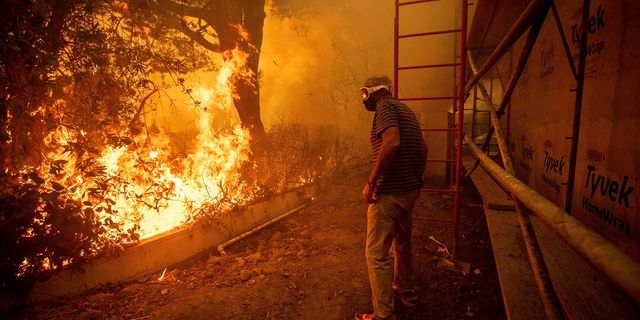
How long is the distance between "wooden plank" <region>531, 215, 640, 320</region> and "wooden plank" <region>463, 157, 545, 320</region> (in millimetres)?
238

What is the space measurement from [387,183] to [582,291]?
1.72 meters

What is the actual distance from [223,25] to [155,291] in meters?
6.25

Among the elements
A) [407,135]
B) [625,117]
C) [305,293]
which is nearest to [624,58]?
[625,117]

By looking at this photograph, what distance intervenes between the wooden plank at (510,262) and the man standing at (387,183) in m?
1.03

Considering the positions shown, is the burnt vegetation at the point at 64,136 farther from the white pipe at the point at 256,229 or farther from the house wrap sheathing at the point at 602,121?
the house wrap sheathing at the point at 602,121

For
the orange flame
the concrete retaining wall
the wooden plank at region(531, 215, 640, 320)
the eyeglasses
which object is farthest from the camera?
the orange flame

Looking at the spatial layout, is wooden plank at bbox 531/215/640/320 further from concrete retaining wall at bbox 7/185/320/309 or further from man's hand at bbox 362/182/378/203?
concrete retaining wall at bbox 7/185/320/309

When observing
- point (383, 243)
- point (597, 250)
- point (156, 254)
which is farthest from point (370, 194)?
point (156, 254)

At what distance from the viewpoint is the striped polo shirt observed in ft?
10.8

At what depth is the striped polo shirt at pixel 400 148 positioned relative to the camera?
10.8 feet

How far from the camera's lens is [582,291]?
7.75ft

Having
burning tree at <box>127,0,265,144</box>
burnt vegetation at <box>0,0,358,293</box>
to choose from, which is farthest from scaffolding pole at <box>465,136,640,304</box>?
burning tree at <box>127,0,265,144</box>

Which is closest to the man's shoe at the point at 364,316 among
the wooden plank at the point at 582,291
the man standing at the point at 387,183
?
the man standing at the point at 387,183

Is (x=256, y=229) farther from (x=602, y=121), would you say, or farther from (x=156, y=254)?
(x=602, y=121)
